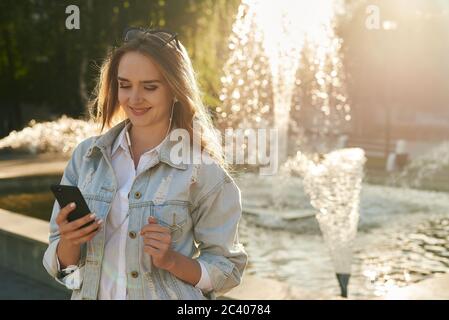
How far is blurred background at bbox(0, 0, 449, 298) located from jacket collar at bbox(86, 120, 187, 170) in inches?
10.1

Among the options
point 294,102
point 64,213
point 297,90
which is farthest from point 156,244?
point 294,102

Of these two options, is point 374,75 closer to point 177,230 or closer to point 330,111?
point 330,111

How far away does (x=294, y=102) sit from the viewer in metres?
25.4

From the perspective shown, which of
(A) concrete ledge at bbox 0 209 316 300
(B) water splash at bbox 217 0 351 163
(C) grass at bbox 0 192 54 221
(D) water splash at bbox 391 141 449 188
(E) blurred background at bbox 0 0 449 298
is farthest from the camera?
(B) water splash at bbox 217 0 351 163

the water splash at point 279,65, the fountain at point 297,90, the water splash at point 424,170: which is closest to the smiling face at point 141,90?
the fountain at point 297,90

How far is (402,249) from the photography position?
284 inches

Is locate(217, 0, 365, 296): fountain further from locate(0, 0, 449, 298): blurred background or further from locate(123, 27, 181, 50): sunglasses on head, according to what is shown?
locate(123, 27, 181, 50): sunglasses on head

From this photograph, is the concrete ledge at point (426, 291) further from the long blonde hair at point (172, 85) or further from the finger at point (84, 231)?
the finger at point (84, 231)

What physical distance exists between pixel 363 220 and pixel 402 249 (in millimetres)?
1722

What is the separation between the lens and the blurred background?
24.2ft

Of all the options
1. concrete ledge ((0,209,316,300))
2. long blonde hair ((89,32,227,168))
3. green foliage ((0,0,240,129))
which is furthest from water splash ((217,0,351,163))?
long blonde hair ((89,32,227,168))

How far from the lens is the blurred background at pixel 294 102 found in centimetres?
737

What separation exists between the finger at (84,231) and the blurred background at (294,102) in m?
0.57
